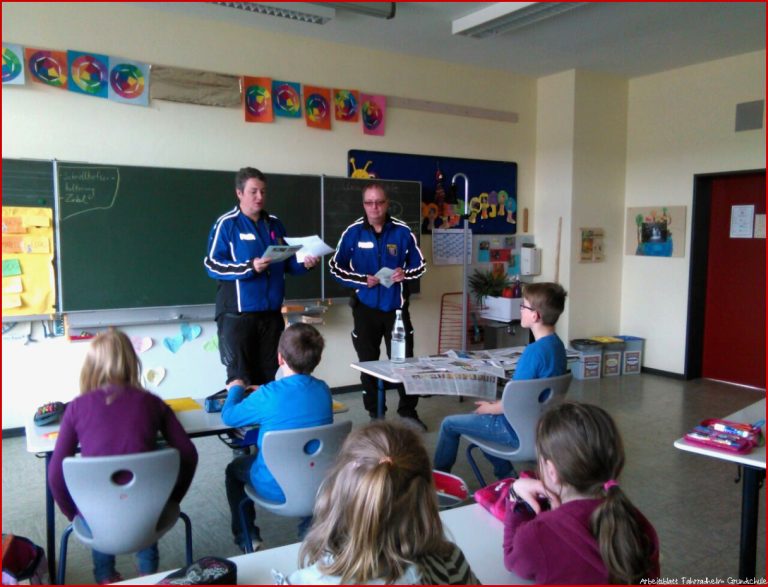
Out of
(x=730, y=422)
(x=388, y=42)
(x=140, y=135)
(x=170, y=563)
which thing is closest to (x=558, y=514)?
(x=730, y=422)

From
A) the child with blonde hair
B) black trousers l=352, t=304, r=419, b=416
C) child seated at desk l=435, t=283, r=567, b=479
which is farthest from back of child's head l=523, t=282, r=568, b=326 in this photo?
the child with blonde hair

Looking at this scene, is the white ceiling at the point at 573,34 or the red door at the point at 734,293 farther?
the red door at the point at 734,293

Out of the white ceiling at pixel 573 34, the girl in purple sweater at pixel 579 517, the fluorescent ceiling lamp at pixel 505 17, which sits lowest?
the girl in purple sweater at pixel 579 517

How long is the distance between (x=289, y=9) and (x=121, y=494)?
366 cm

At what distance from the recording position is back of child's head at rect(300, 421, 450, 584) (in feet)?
3.90

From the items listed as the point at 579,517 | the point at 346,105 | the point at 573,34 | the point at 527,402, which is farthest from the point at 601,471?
the point at 573,34

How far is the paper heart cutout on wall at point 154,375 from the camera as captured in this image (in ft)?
15.7

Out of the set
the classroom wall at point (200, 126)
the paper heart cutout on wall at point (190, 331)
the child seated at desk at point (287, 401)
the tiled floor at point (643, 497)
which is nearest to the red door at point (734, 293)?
the tiled floor at point (643, 497)

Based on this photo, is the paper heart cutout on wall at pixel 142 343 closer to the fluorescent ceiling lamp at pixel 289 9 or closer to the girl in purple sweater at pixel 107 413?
the fluorescent ceiling lamp at pixel 289 9

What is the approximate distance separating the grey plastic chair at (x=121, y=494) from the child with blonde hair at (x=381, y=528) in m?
0.84

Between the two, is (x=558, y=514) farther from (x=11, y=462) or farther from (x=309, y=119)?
(x=309, y=119)

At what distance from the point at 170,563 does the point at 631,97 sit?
6.36 meters

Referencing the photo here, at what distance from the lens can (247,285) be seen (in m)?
3.80

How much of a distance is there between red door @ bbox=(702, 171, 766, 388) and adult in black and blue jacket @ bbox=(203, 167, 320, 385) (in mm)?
4508
